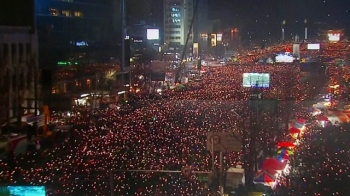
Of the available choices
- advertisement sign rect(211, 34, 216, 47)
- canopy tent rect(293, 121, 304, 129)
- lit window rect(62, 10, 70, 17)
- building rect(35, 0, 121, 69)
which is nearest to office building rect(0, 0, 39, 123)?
building rect(35, 0, 121, 69)

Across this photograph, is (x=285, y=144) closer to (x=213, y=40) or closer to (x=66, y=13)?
(x=213, y=40)

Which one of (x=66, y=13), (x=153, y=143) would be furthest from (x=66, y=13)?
(x=153, y=143)

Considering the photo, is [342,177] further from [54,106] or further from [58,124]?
[54,106]

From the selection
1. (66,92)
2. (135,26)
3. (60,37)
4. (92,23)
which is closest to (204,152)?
(66,92)

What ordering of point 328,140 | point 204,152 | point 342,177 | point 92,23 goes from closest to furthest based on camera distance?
point 342,177 < point 204,152 < point 328,140 < point 92,23

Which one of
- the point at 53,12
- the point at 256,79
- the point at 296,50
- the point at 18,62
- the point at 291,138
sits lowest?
the point at 291,138

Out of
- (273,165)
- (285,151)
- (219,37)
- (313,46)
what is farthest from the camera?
(219,37)

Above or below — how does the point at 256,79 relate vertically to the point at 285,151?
above
